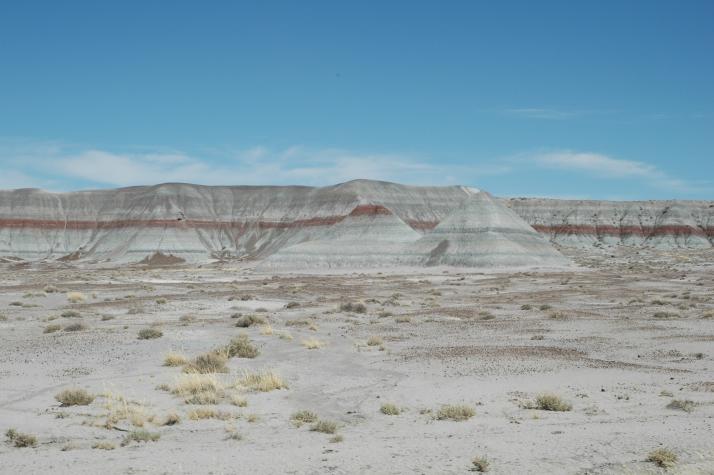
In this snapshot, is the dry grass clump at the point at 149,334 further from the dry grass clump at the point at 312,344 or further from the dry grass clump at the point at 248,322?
the dry grass clump at the point at 312,344

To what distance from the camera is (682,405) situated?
11898 millimetres

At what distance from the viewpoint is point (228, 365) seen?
1714 centimetres

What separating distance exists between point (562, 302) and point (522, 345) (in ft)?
54.7

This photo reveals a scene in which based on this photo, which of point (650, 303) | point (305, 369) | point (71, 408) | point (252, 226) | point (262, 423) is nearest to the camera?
point (262, 423)

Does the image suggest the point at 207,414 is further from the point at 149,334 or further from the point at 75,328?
the point at 75,328

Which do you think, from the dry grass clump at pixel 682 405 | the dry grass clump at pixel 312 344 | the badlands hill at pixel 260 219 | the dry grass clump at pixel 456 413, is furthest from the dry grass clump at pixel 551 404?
the badlands hill at pixel 260 219

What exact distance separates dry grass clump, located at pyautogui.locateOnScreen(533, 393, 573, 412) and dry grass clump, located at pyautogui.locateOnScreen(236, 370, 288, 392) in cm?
508

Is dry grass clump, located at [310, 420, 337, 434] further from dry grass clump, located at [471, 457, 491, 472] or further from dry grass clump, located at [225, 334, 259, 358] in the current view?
dry grass clump, located at [225, 334, 259, 358]

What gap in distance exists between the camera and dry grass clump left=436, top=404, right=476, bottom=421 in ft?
38.0

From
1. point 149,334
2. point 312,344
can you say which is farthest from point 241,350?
point 149,334

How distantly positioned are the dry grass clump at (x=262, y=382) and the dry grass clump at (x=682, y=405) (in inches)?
286

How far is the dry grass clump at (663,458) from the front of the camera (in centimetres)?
870

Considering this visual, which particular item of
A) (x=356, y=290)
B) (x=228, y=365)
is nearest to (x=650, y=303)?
(x=356, y=290)

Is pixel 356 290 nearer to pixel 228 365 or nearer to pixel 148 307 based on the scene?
pixel 148 307
